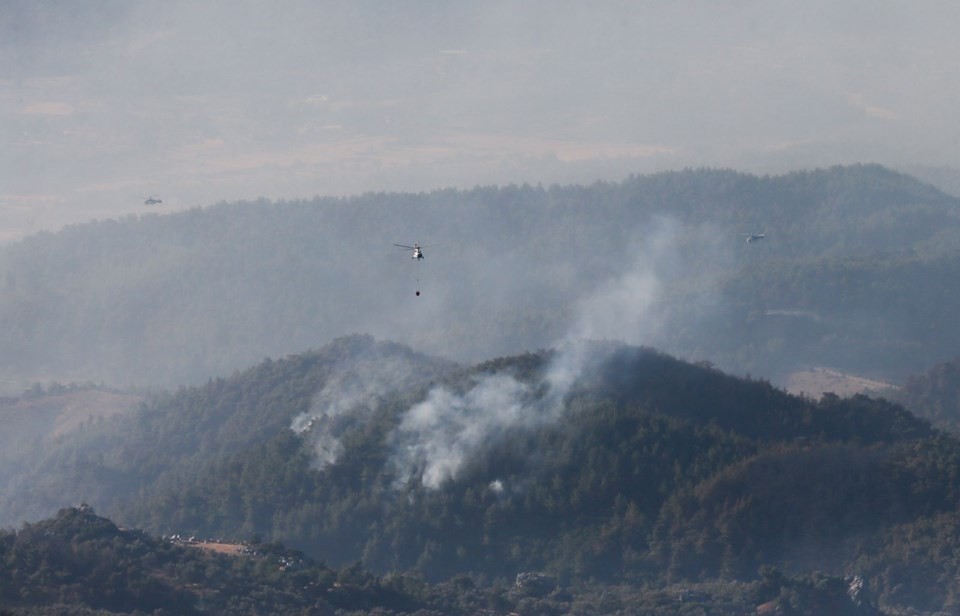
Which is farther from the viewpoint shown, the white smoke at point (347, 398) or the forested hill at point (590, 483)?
the white smoke at point (347, 398)

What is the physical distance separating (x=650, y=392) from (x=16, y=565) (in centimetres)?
5643

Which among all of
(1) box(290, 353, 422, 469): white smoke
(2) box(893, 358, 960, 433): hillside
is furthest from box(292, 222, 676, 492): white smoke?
(2) box(893, 358, 960, 433): hillside

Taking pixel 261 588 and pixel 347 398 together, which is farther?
pixel 347 398

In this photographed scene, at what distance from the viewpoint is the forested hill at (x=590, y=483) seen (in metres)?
101

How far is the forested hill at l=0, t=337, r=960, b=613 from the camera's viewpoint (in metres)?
101

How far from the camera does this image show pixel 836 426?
122m

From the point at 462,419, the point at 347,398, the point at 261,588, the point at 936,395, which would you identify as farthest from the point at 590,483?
the point at 936,395

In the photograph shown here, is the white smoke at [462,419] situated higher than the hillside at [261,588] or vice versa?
the white smoke at [462,419]

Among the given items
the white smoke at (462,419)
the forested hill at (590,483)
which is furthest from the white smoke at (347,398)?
the forested hill at (590,483)

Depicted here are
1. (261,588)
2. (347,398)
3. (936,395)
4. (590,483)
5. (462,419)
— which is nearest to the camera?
(261,588)

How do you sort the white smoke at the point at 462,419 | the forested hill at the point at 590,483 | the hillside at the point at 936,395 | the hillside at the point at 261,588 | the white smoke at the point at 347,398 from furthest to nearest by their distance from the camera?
the hillside at the point at 936,395
the white smoke at the point at 347,398
the white smoke at the point at 462,419
the forested hill at the point at 590,483
the hillside at the point at 261,588

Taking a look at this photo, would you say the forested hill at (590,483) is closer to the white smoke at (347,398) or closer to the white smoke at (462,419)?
the white smoke at (462,419)

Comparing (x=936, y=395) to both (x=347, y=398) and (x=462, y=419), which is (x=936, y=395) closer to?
(x=347, y=398)

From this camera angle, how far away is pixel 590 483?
11175 centimetres
